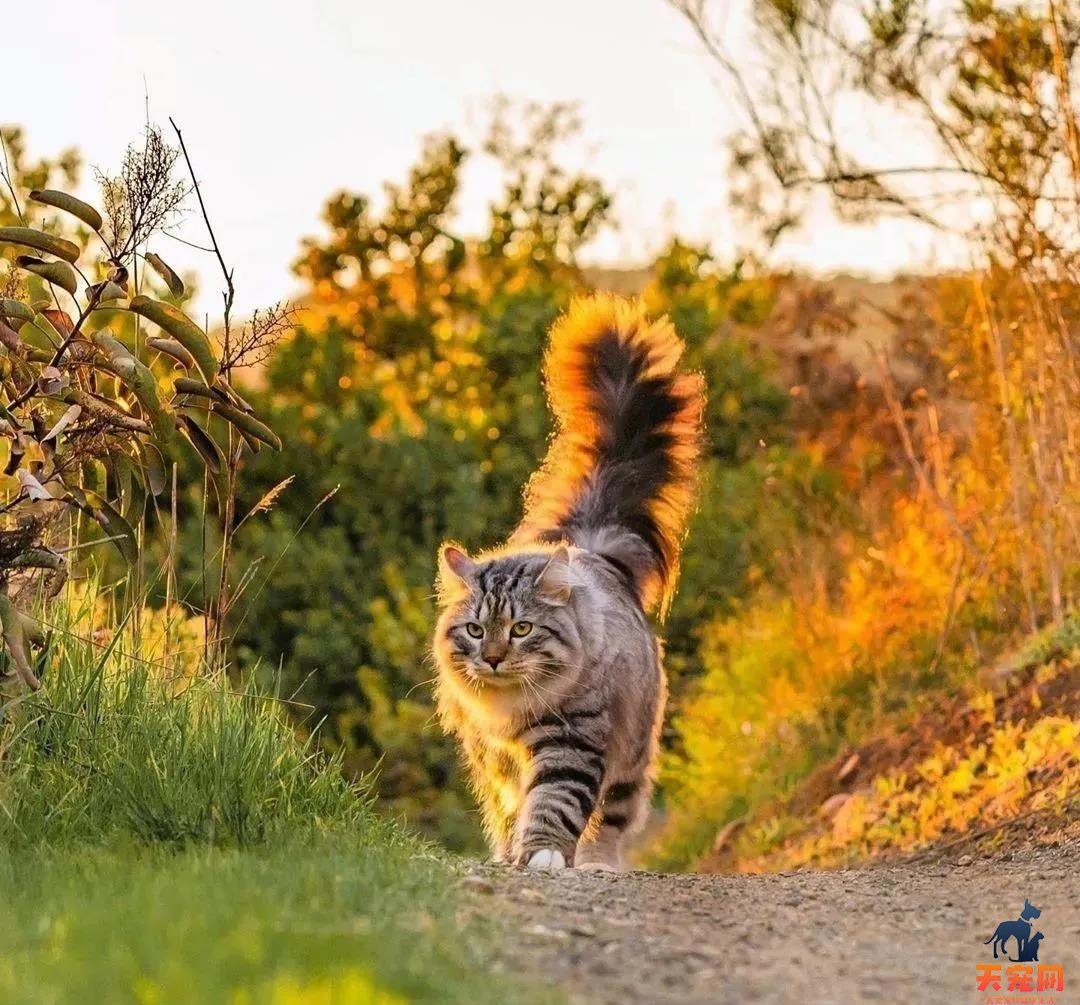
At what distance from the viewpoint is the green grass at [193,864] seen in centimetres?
367

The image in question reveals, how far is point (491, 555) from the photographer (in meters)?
7.99

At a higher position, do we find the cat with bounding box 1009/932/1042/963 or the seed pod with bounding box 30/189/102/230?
the seed pod with bounding box 30/189/102/230

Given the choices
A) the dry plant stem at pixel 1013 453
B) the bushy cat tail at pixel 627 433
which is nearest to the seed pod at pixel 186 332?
the bushy cat tail at pixel 627 433

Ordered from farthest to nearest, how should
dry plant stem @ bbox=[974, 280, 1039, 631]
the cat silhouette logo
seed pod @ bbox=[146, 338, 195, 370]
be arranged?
dry plant stem @ bbox=[974, 280, 1039, 631]
seed pod @ bbox=[146, 338, 195, 370]
the cat silhouette logo

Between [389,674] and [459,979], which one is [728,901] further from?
[389,674]

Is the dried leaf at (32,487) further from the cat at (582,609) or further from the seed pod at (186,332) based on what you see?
the cat at (582,609)

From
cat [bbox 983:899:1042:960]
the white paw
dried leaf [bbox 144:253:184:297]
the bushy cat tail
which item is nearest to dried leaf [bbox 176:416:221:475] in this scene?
dried leaf [bbox 144:253:184:297]

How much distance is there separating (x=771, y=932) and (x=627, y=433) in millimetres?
4186

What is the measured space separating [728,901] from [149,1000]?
2.29 m

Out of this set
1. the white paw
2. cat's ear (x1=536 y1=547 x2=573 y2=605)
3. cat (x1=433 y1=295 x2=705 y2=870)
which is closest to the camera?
the white paw

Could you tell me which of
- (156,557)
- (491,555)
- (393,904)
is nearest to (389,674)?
(156,557)

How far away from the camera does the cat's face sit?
723 cm

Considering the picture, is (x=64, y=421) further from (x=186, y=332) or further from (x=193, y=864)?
(x=193, y=864)

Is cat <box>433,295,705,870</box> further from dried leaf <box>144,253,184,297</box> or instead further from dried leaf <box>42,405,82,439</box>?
dried leaf <box>42,405,82,439</box>
